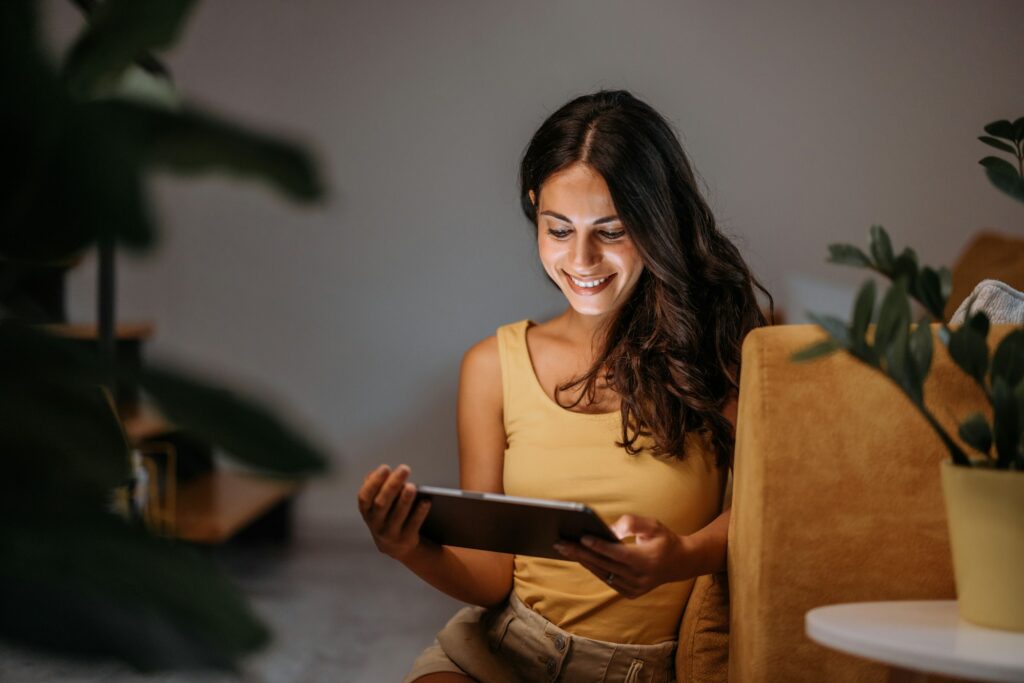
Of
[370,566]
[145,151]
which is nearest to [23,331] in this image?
[145,151]

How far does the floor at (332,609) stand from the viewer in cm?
259

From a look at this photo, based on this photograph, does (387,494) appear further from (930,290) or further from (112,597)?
(112,597)

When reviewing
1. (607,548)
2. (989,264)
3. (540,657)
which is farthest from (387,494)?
(989,264)

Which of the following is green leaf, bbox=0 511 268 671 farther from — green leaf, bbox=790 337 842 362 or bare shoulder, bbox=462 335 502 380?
bare shoulder, bbox=462 335 502 380

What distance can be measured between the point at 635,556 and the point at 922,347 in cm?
40

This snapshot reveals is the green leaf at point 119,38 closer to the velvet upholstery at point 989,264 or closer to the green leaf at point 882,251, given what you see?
the green leaf at point 882,251

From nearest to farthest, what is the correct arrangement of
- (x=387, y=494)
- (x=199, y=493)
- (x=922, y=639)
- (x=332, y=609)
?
(x=922, y=639), (x=387, y=494), (x=332, y=609), (x=199, y=493)

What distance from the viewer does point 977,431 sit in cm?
91

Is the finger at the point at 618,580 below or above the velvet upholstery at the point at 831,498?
below

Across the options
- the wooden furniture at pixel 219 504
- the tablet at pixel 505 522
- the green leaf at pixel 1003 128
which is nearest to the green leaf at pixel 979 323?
the green leaf at pixel 1003 128

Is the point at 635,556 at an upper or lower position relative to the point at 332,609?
upper

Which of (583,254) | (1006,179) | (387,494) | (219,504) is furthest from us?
(219,504)

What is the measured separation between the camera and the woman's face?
1525 mm

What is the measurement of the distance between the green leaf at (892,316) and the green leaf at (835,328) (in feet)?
0.09
